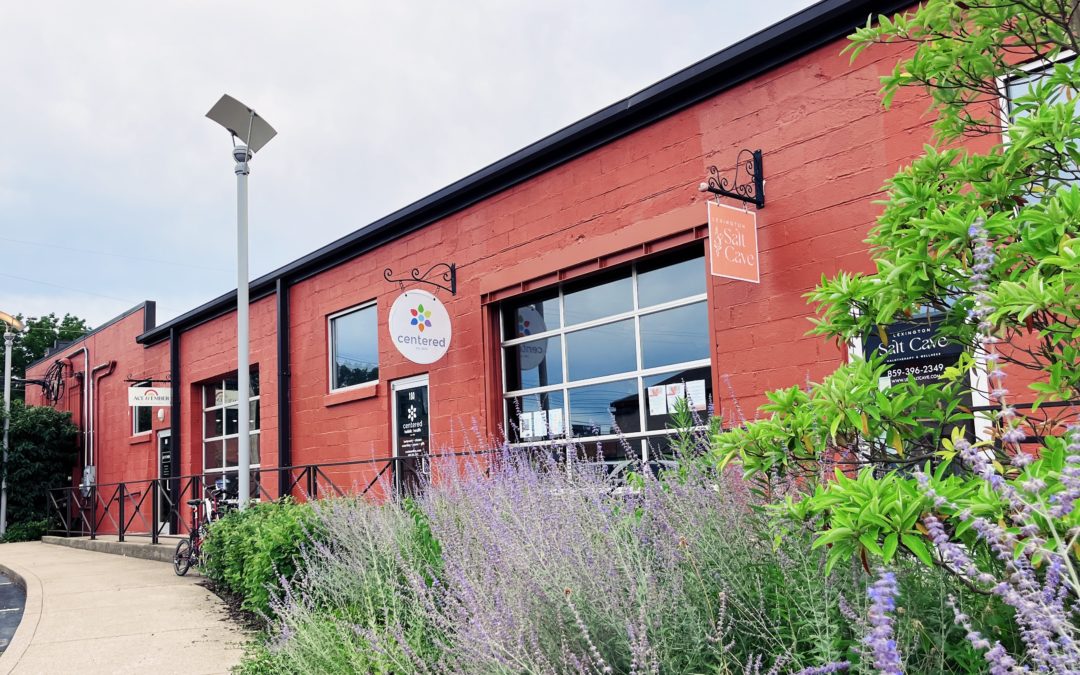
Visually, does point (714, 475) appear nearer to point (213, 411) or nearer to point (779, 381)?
point (779, 381)

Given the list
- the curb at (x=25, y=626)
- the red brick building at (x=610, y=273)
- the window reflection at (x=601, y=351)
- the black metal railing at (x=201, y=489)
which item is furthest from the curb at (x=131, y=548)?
the window reflection at (x=601, y=351)

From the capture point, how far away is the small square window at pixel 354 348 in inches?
451

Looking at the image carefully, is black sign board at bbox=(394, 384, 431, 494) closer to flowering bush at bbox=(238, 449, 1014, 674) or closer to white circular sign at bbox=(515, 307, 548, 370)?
white circular sign at bbox=(515, 307, 548, 370)

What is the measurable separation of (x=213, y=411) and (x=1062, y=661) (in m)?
16.1

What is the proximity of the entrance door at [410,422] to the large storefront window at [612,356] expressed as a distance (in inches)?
55.6

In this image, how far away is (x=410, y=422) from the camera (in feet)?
34.6

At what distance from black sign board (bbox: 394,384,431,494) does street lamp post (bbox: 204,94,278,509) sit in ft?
5.81

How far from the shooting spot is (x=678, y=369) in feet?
25.2

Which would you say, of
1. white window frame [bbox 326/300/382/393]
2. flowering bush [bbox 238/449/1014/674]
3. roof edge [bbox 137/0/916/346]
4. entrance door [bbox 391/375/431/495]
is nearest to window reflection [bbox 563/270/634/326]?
roof edge [bbox 137/0/916/346]

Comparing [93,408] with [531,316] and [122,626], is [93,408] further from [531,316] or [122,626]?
[122,626]

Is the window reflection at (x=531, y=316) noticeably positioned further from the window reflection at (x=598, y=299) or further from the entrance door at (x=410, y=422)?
the entrance door at (x=410, y=422)

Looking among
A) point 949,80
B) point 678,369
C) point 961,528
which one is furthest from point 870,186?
point 961,528

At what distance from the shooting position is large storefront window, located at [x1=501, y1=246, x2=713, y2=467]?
761cm

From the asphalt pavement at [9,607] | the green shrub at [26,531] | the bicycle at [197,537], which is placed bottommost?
the green shrub at [26,531]
